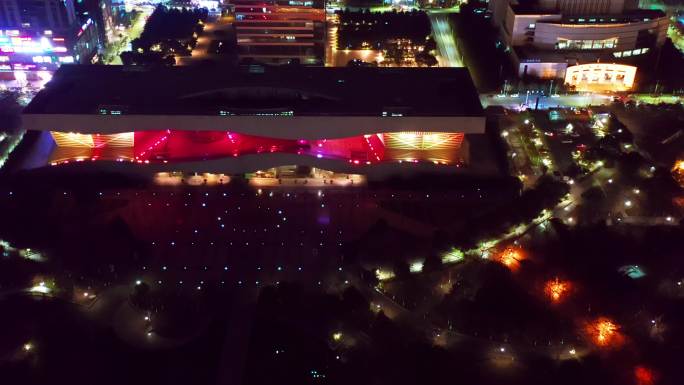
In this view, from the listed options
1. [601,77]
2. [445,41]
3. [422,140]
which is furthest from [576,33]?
[422,140]

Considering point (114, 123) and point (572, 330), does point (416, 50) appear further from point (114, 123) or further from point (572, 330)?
point (572, 330)

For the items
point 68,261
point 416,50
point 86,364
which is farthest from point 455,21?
point 86,364

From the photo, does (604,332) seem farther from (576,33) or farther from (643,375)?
(576,33)

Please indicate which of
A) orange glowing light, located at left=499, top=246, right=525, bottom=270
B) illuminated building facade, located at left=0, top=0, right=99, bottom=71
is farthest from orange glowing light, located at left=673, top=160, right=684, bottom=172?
illuminated building facade, located at left=0, top=0, right=99, bottom=71

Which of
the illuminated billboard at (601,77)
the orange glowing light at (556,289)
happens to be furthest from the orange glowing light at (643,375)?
the illuminated billboard at (601,77)

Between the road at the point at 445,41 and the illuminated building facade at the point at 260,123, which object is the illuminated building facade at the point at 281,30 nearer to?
the road at the point at 445,41

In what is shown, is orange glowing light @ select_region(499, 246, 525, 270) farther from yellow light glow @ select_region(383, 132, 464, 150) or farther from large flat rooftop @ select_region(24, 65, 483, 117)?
large flat rooftop @ select_region(24, 65, 483, 117)
